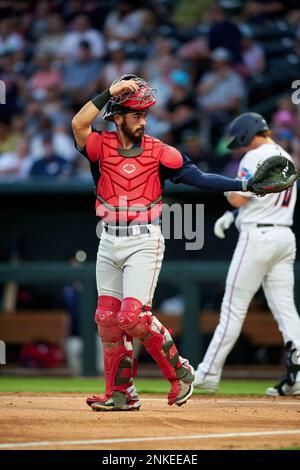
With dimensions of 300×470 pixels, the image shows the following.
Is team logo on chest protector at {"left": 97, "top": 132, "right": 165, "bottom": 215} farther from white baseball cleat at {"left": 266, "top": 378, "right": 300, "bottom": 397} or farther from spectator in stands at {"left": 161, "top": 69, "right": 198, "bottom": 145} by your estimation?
spectator in stands at {"left": 161, "top": 69, "right": 198, "bottom": 145}

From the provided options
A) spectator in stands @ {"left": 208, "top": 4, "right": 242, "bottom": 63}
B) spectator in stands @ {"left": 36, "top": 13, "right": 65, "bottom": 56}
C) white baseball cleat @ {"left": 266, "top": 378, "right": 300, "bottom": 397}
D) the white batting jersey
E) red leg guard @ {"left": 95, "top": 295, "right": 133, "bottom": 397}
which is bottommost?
white baseball cleat @ {"left": 266, "top": 378, "right": 300, "bottom": 397}

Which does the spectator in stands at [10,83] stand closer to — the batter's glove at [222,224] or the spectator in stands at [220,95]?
the spectator in stands at [220,95]

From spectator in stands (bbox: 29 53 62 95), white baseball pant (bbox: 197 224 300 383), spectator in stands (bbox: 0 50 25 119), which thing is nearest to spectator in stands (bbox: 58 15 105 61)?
spectator in stands (bbox: 29 53 62 95)

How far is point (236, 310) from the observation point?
317 inches

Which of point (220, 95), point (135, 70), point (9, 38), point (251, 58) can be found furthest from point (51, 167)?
point (9, 38)

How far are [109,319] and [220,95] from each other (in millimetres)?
6737

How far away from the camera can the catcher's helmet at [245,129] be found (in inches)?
320

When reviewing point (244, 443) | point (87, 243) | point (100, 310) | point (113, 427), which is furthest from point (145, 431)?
point (87, 243)

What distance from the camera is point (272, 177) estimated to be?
20.1ft

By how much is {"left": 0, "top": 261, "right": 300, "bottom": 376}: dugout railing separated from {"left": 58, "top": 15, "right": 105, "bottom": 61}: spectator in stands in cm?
411

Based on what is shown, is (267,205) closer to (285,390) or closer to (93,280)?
→ (285,390)

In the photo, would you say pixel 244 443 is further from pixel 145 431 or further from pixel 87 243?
pixel 87 243

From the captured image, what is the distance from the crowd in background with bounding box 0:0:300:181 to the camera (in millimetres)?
12484
